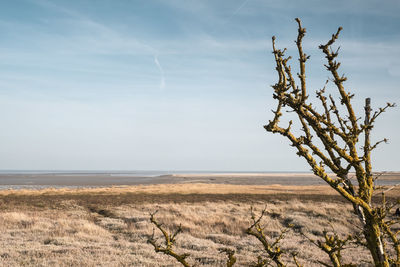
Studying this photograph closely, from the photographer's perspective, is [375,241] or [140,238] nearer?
[375,241]

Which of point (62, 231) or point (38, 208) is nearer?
point (62, 231)

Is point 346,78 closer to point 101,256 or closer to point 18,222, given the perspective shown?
point 101,256

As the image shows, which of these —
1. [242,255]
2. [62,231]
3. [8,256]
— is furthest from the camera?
[62,231]

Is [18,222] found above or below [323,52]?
below

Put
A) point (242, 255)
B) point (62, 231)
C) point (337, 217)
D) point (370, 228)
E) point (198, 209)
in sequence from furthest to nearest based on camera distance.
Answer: point (198, 209)
point (337, 217)
point (62, 231)
point (242, 255)
point (370, 228)

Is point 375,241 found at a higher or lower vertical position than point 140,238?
higher

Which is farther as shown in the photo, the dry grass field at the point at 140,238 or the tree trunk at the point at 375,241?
the dry grass field at the point at 140,238

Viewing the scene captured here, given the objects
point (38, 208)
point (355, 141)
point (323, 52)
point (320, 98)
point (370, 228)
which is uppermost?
point (323, 52)

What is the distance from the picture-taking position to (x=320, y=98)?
2.47 metres

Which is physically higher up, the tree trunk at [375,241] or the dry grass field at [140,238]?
the tree trunk at [375,241]

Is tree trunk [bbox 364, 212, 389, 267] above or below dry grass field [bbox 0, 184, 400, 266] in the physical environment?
above

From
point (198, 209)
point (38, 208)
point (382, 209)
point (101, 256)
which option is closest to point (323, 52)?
point (382, 209)

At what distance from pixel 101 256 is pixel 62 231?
601 cm

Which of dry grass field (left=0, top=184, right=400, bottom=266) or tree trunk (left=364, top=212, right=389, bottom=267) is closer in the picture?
tree trunk (left=364, top=212, right=389, bottom=267)
